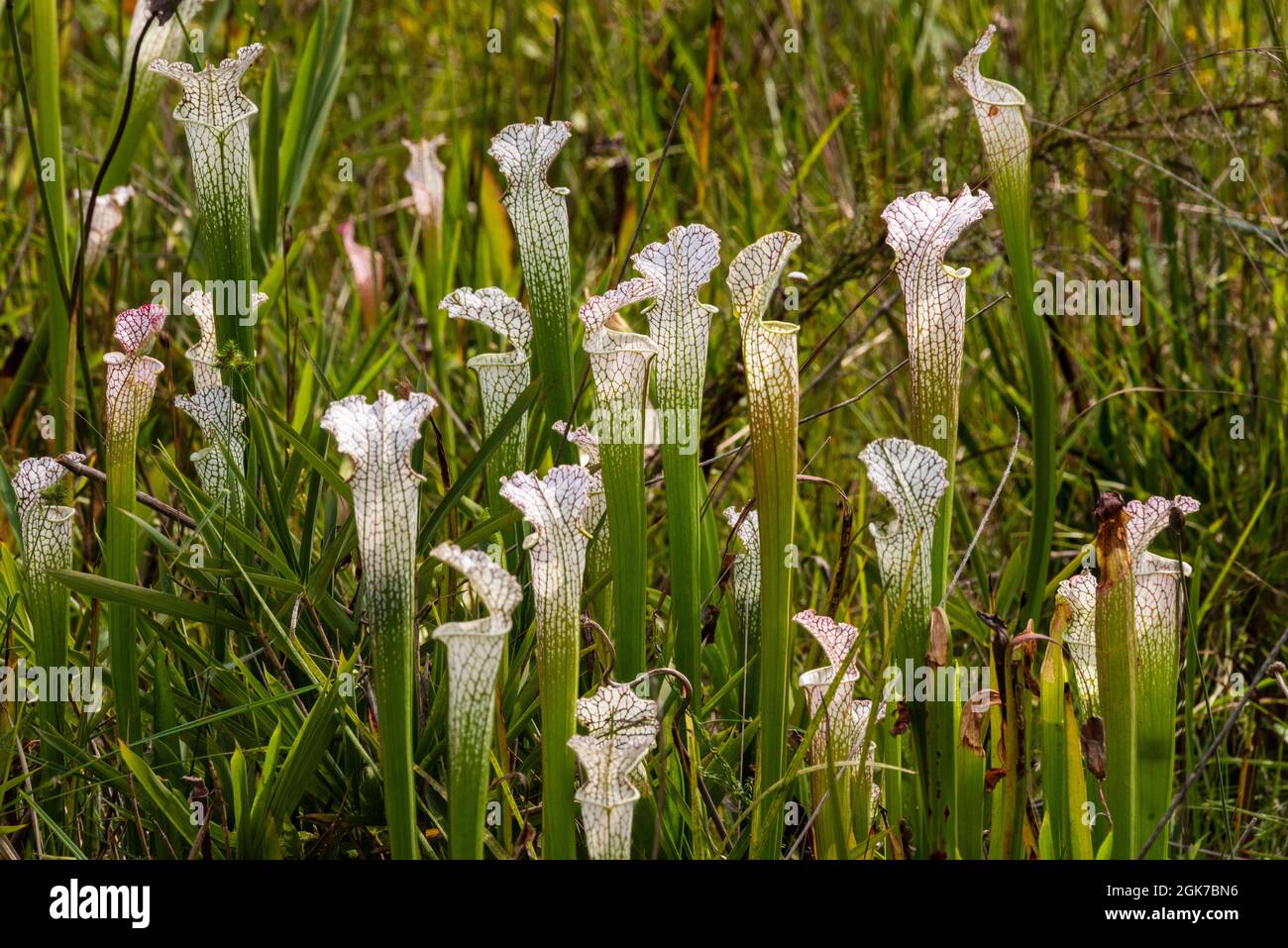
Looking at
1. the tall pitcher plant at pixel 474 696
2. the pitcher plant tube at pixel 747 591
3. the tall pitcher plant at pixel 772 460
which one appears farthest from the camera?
the pitcher plant tube at pixel 747 591

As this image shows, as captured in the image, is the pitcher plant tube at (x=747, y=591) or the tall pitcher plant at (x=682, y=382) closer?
the tall pitcher plant at (x=682, y=382)

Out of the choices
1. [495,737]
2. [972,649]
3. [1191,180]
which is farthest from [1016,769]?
[1191,180]

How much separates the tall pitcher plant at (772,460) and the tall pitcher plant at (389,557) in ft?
0.98

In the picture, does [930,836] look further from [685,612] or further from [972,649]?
[972,649]

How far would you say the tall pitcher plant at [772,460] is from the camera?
1.02 m

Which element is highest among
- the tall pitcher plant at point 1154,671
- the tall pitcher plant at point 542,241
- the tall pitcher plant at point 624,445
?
the tall pitcher plant at point 542,241

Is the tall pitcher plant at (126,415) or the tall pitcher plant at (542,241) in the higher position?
the tall pitcher plant at (542,241)

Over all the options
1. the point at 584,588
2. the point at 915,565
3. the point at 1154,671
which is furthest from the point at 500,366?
the point at 1154,671

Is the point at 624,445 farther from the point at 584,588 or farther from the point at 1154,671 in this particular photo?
the point at 1154,671

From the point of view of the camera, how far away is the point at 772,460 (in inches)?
40.9

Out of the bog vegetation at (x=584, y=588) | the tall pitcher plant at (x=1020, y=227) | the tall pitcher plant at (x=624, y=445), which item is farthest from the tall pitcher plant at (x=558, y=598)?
the tall pitcher plant at (x=1020, y=227)

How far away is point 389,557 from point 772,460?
0.34m

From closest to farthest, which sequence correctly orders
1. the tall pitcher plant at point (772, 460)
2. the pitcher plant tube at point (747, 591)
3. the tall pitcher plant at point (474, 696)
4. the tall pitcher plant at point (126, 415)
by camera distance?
the tall pitcher plant at point (474, 696) < the tall pitcher plant at point (772, 460) < the tall pitcher plant at point (126, 415) < the pitcher plant tube at point (747, 591)

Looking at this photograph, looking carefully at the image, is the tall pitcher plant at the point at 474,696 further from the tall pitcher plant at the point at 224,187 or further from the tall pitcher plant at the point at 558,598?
the tall pitcher plant at the point at 224,187
